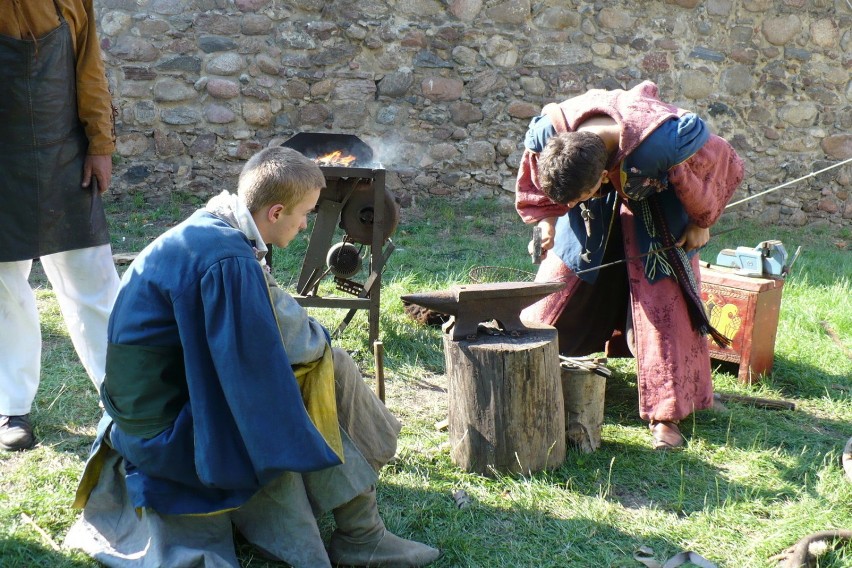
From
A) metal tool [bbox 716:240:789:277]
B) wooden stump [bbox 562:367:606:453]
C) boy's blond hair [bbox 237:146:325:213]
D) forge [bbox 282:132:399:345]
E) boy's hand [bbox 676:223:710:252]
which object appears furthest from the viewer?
forge [bbox 282:132:399:345]

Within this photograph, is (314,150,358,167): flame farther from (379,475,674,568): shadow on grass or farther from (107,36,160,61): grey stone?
(107,36,160,61): grey stone

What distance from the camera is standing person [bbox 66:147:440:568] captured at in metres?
2.24

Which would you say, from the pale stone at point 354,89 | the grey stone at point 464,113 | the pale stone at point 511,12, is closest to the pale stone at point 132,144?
the pale stone at point 354,89

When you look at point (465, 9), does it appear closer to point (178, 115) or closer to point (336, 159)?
point (178, 115)

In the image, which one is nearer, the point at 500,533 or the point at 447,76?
the point at 500,533

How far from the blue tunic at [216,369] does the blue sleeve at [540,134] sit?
173cm

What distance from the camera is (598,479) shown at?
3.32m

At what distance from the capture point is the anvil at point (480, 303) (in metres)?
3.26

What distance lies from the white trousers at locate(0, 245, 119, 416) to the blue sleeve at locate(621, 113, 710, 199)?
7.41 feet

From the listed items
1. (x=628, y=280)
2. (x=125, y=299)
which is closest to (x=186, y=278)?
(x=125, y=299)

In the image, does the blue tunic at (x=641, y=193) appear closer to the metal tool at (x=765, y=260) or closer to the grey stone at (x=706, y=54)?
the metal tool at (x=765, y=260)

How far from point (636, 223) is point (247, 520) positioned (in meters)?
2.19

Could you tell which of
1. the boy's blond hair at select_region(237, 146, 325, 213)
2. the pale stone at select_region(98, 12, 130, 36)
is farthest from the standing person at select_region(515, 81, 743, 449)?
the pale stone at select_region(98, 12, 130, 36)

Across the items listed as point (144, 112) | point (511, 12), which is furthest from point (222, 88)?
point (511, 12)
